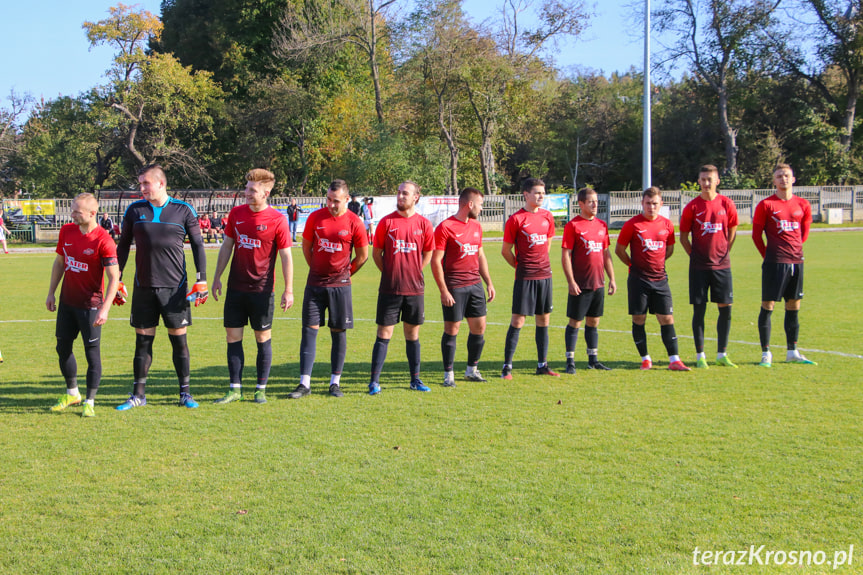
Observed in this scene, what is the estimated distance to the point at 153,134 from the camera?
45875 mm

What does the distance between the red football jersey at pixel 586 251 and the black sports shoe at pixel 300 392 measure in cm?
324

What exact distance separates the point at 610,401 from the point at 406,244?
2.50m

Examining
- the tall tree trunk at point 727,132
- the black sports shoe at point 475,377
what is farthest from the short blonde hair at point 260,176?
the tall tree trunk at point 727,132

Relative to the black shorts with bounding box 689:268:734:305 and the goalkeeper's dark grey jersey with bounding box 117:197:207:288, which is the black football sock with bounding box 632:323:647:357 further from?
the goalkeeper's dark grey jersey with bounding box 117:197:207:288

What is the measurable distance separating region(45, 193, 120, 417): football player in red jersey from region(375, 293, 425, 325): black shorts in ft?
8.20

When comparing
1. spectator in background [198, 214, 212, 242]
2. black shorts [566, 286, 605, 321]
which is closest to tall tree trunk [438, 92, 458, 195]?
spectator in background [198, 214, 212, 242]

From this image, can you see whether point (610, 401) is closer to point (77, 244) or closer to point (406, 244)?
point (406, 244)

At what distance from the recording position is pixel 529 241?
809cm

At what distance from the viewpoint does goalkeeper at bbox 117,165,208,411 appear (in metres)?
6.61

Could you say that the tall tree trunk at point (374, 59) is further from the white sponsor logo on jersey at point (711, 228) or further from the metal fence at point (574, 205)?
the white sponsor logo on jersey at point (711, 228)

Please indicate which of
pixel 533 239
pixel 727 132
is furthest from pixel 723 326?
pixel 727 132

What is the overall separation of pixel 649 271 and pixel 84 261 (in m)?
5.89

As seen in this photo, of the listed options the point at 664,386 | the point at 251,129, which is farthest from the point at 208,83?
the point at 664,386

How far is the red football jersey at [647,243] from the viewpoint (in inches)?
332
